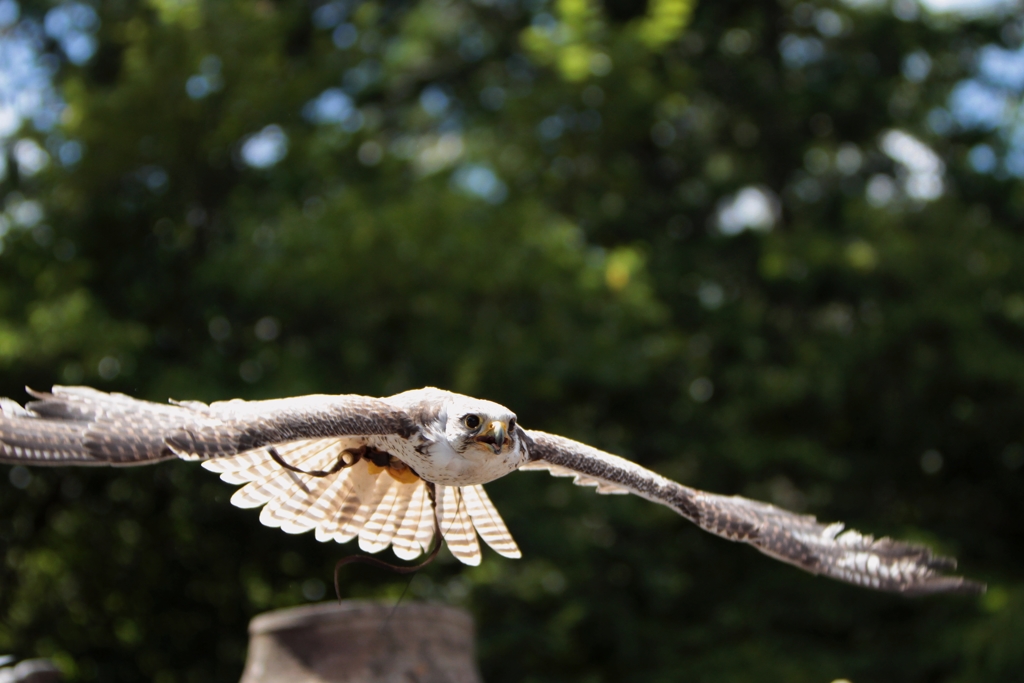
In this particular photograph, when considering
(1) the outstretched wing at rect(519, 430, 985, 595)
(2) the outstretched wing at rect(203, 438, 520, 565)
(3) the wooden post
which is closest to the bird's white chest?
(1) the outstretched wing at rect(519, 430, 985, 595)

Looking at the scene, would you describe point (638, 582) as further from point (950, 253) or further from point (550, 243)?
point (950, 253)

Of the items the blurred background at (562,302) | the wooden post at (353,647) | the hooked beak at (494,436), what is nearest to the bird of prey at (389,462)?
the hooked beak at (494,436)

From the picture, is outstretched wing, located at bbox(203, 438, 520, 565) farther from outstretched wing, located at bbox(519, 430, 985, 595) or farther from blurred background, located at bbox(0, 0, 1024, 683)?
blurred background, located at bbox(0, 0, 1024, 683)

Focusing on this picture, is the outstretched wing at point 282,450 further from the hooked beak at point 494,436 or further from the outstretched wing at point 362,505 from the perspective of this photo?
the hooked beak at point 494,436

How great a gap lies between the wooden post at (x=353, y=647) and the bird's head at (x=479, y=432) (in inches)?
58.8

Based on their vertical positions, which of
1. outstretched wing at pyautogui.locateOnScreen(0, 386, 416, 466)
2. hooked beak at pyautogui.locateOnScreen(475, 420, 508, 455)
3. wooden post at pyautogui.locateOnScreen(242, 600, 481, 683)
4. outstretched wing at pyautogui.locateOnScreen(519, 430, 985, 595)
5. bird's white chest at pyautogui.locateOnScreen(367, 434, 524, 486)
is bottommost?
wooden post at pyautogui.locateOnScreen(242, 600, 481, 683)

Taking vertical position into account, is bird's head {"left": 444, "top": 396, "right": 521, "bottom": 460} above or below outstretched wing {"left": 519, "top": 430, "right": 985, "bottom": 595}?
above

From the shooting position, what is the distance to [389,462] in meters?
5.81

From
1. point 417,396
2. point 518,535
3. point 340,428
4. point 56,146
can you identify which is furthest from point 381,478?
point 56,146

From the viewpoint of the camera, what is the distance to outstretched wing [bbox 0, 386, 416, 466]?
4117mm

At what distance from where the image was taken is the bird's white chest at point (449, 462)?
502 cm

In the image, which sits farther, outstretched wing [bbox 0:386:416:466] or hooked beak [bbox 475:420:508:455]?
hooked beak [bbox 475:420:508:455]

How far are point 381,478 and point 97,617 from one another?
297 inches

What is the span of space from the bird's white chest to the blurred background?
16.2 ft
